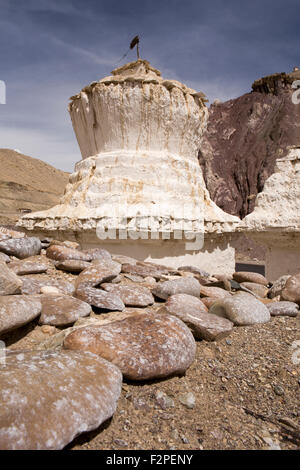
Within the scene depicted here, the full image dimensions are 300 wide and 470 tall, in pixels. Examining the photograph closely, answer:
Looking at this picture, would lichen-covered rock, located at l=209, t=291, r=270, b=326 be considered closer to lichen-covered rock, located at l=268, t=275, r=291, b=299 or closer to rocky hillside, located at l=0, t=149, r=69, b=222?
lichen-covered rock, located at l=268, t=275, r=291, b=299

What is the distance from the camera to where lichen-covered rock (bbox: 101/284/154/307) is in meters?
2.04

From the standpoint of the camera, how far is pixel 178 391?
1283 mm

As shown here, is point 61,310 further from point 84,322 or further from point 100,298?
point 100,298

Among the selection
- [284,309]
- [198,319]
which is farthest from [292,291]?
[198,319]

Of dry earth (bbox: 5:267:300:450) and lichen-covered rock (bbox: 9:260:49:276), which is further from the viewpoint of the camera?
lichen-covered rock (bbox: 9:260:49:276)

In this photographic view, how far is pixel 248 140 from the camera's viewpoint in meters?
22.3

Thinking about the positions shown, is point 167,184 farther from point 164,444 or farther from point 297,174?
point 164,444

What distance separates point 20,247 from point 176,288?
4.17 feet

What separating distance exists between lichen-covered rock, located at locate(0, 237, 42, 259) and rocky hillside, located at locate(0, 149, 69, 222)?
14.9 meters

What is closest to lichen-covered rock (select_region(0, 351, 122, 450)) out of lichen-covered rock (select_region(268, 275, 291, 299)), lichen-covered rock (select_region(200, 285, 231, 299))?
lichen-covered rock (select_region(200, 285, 231, 299))

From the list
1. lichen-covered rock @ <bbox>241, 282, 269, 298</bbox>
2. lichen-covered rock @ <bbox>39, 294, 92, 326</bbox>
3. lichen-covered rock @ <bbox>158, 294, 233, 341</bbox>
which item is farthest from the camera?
lichen-covered rock @ <bbox>241, 282, 269, 298</bbox>

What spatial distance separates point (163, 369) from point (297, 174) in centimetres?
323

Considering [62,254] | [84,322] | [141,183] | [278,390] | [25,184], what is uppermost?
[25,184]

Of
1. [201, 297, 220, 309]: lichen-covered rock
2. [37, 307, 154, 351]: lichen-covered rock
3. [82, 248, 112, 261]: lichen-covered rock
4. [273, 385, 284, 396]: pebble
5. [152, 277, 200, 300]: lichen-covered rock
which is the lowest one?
[273, 385, 284, 396]: pebble
